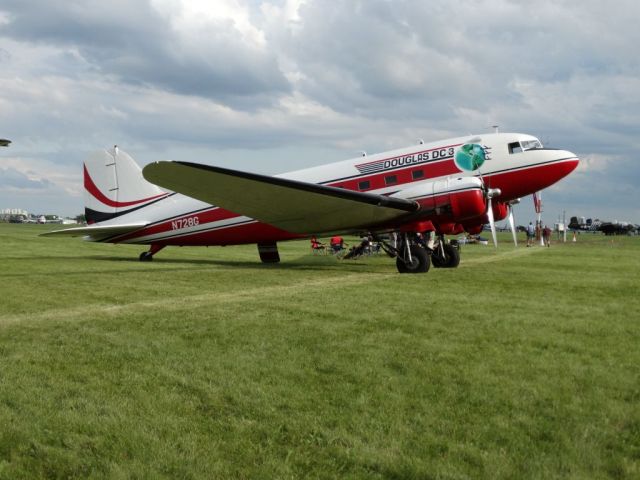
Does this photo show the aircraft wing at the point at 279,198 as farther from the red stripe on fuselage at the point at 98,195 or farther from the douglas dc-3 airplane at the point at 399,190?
the red stripe on fuselage at the point at 98,195

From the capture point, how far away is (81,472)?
3.83m

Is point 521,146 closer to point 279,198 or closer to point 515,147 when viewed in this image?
point 515,147

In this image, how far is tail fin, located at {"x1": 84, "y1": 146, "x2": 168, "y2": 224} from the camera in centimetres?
2344

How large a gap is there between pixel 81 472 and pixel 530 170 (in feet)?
52.1

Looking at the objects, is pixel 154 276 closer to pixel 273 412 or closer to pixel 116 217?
pixel 116 217

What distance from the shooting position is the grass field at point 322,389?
3.97 m

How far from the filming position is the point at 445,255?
62.6 feet

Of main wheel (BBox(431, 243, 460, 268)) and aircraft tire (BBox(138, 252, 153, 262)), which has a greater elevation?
aircraft tire (BBox(138, 252, 153, 262))

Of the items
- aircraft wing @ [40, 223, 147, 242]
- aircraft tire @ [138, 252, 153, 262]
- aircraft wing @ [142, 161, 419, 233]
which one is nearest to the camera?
aircraft wing @ [142, 161, 419, 233]

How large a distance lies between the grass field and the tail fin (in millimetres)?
13582

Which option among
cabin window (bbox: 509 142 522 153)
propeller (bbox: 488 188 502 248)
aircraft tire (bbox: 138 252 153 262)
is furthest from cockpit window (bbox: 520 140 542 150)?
Answer: aircraft tire (bbox: 138 252 153 262)

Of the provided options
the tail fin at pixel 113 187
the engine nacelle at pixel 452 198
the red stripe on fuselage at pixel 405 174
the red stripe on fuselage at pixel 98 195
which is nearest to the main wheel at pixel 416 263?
the engine nacelle at pixel 452 198

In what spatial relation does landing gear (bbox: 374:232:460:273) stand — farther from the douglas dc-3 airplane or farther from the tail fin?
the tail fin

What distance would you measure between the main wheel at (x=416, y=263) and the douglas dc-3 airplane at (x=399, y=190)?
0.10 feet
